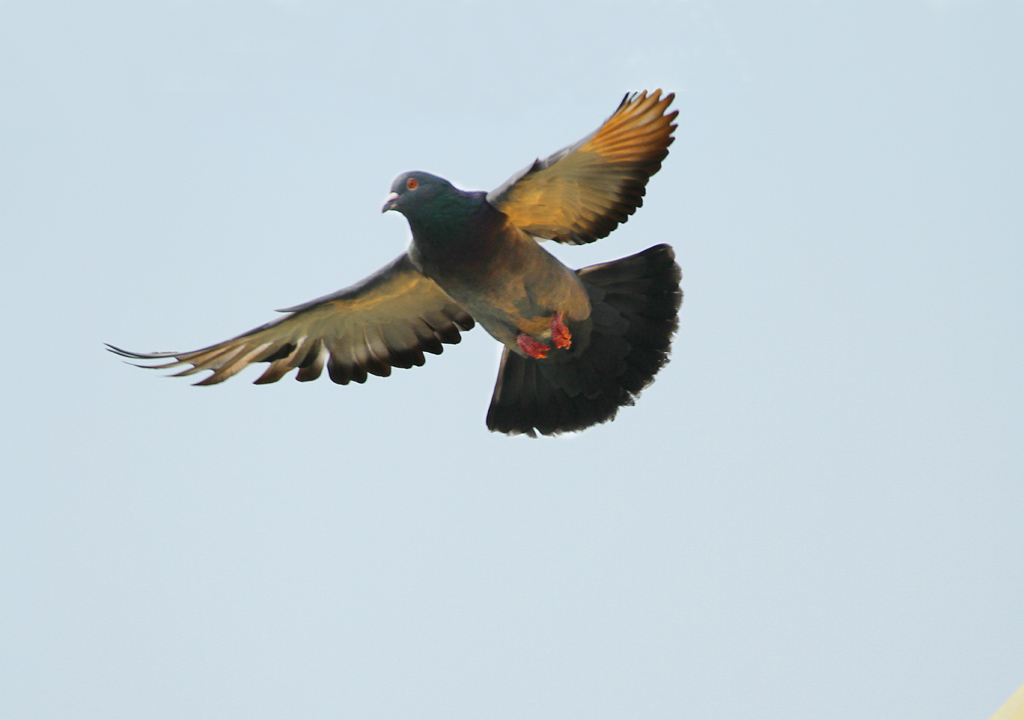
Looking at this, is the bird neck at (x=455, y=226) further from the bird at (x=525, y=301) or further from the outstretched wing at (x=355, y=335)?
the outstretched wing at (x=355, y=335)

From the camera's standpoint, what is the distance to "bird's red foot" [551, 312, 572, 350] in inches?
328

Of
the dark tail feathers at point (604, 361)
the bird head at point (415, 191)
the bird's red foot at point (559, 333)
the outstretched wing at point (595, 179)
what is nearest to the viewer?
the outstretched wing at point (595, 179)

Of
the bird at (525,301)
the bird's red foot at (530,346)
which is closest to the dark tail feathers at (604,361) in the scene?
the bird at (525,301)

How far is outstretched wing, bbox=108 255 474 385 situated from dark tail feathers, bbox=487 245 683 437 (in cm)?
63

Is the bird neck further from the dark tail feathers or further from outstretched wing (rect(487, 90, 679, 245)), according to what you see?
the dark tail feathers

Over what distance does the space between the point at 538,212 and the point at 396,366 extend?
1809mm

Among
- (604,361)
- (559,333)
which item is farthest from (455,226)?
(604,361)

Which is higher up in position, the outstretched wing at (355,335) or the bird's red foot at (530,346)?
the outstretched wing at (355,335)

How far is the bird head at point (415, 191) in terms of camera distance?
755cm

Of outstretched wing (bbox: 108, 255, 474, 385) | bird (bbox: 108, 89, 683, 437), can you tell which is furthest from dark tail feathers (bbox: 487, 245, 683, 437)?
outstretched wing (bbox: 108, 255, 474, 385)

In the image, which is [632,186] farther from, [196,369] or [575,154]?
[196,369]

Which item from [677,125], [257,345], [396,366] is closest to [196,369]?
[257,345]

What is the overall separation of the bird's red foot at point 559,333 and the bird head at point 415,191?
1.23 meters

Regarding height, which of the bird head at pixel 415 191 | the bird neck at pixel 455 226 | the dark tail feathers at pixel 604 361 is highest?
the bird head at pixel 415 191
